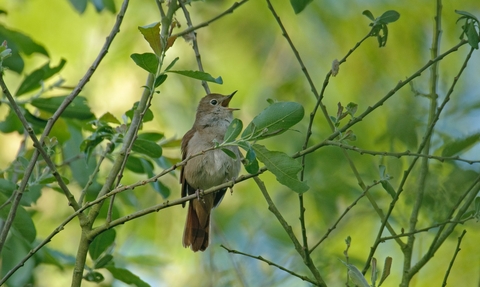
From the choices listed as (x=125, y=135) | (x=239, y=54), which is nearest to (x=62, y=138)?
(x=125, y=135)

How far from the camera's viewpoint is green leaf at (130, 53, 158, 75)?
296 centimetres

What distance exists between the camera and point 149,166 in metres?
4.34

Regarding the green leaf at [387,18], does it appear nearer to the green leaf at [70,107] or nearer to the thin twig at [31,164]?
the thin twig at [31,164]

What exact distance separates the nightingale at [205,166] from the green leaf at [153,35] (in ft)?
6.77

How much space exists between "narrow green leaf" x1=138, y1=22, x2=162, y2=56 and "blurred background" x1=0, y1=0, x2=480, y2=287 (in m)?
1.74

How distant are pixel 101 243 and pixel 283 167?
4.72ft

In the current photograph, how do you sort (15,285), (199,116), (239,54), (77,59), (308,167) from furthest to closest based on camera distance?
(239,54), (77,59), (199,116), (308,167), (15,285)

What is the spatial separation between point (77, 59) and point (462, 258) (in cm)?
516

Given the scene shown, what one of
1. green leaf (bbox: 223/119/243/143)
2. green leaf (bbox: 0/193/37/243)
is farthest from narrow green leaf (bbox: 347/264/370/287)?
green leaf (bbox: 0/193/37/243)

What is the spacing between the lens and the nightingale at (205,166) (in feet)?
17.0

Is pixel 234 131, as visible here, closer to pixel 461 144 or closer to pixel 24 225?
pixel 24 225

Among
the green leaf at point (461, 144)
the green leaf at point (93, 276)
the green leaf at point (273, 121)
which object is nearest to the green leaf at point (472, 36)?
the green leaf at point (461, 144)

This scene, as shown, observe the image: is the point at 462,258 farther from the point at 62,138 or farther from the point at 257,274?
the point at 62,138

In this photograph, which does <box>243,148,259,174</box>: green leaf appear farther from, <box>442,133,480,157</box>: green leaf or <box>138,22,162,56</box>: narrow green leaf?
<box>442,133,480,157</box>: green leaf
